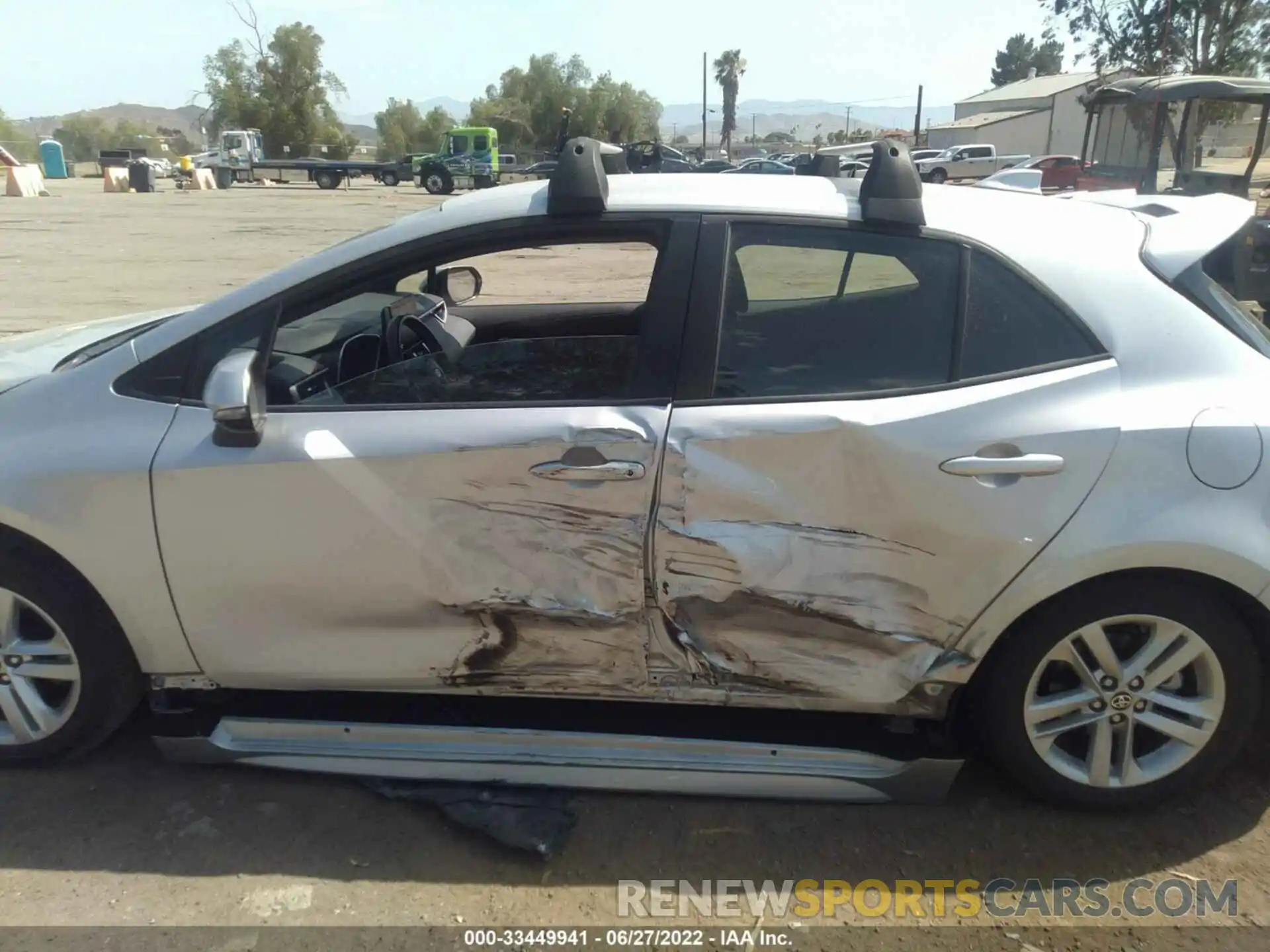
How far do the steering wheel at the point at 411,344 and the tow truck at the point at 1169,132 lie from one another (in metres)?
8.49

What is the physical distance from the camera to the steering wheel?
2.98 metres

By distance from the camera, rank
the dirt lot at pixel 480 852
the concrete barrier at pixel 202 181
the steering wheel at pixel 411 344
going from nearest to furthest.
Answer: the dirt lot at pixel 480 852 → the steering wheel at pixel 411 344 → the concrete barrier at pixel 202 181

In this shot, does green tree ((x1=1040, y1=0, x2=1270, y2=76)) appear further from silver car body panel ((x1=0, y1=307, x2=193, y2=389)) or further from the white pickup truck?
silver car body panel ((x1=0, y1=307, x2=193, y2=389))

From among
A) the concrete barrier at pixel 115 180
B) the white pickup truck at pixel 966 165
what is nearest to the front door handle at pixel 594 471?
the white pickup truck at pixel 966 165

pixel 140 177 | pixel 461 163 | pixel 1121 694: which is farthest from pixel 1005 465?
pixel 140 177

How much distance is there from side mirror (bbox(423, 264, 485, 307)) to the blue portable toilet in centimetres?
5328

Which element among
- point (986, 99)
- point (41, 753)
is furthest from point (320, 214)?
point (986, 99)

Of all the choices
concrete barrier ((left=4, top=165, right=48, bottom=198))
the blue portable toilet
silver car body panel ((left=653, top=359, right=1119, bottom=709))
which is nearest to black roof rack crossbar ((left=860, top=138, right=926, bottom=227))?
silver car body panel ((left=653, top=359, right=1119, bottom=709))

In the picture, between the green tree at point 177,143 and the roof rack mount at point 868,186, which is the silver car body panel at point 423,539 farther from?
the green tree at point 177,143

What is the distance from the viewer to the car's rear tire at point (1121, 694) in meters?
2.45

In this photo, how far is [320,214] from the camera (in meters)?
26.9

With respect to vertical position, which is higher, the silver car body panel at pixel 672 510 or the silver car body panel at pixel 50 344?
the silver car body panel at pixel 50 344

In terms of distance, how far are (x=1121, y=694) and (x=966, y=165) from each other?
43324mm

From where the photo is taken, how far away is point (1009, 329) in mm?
2465
